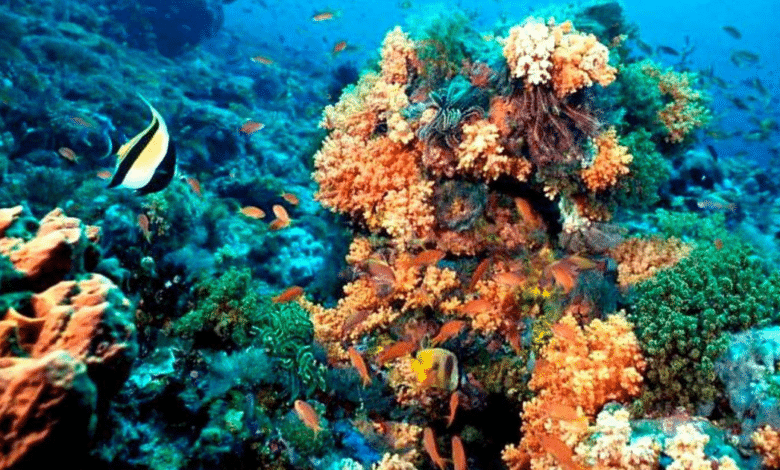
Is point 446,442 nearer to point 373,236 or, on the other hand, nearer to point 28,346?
point 373,236

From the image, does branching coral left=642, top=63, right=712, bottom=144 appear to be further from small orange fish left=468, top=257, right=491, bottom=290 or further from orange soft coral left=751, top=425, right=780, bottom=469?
orange soft coral left=751, top=425, right=780, bottom=469

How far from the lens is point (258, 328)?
4277mm

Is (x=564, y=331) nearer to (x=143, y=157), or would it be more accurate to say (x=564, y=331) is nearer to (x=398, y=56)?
(x=143, y=157)

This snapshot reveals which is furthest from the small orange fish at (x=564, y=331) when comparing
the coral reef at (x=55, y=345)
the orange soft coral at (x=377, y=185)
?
the coral reef at (x=55, y=345)

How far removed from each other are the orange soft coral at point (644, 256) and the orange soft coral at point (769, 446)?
7.02 ft

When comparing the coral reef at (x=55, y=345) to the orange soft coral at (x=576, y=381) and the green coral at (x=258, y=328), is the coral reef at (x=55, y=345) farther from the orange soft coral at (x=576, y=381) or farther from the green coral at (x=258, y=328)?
the orange soft coral at (x=576, y=381)

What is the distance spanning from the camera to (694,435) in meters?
2.92

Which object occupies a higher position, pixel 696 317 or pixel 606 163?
pixel 606 163

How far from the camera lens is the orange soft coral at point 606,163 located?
4.78 metres

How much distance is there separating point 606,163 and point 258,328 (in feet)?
11.7

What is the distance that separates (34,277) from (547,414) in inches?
141

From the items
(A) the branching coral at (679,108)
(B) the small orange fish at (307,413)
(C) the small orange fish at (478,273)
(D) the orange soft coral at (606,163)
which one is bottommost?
(B) the small orange fish at (307,413)

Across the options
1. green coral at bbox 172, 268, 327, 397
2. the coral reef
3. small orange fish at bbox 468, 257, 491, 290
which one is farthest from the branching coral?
the coral reef

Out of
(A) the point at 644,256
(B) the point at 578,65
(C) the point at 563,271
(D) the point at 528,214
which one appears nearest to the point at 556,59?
(B) the point at 578,65
